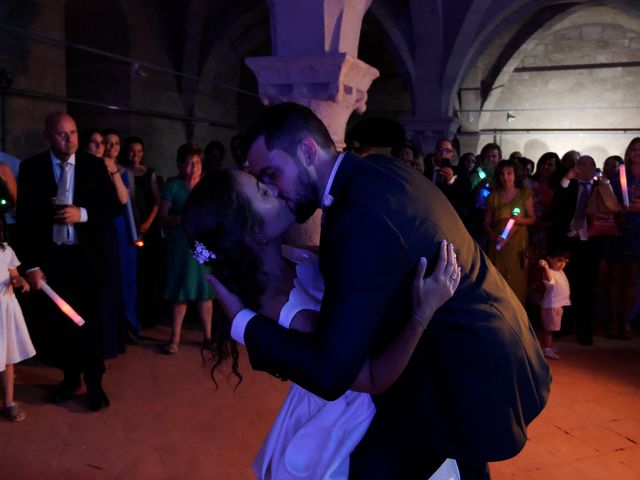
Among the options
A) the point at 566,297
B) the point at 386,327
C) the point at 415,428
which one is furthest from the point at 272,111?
the point at 566,297

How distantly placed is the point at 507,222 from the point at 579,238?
81 centimetres

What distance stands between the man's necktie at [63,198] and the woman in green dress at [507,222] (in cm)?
368

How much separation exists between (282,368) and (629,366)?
4620 millimetres

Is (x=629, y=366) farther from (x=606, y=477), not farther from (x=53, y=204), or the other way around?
(x=53, y=204)

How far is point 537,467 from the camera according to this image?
3.23 meters

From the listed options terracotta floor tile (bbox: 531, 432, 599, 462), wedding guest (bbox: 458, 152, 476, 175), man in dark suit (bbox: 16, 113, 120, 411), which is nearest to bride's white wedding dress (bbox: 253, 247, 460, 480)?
terracotta floor tile (bbox: 531, 432, 599, 462)

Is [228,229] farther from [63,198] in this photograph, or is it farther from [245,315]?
[63,198]

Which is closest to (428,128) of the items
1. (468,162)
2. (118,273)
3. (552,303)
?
(468,162)

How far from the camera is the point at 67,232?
3771 mm

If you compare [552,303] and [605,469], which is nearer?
[605,469]

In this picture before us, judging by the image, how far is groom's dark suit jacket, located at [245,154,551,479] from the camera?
50.4 inches

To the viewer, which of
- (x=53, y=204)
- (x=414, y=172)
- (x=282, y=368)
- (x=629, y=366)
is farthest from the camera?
(x=629, y=366)

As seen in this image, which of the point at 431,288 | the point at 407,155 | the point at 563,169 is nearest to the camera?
the point at 431,288

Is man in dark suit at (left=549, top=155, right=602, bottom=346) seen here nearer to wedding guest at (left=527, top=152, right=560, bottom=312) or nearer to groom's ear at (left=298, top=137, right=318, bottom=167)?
wedding guest at (left=527, top=152, right=560, bottom=312)
